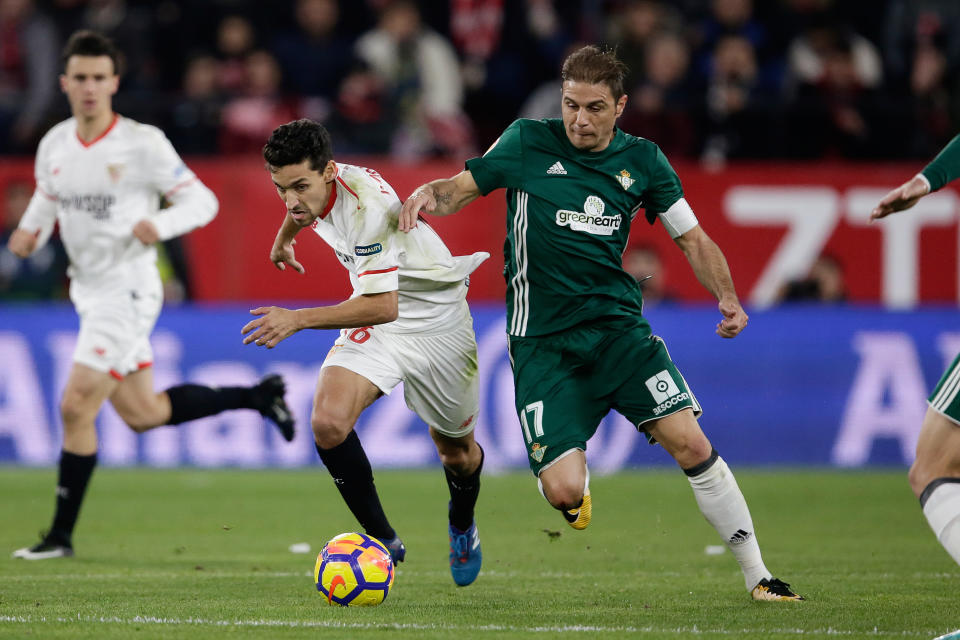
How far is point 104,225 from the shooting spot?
8.51 meters

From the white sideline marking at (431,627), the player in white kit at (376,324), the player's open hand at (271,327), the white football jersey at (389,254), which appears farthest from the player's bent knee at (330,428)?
the white sideline marking at (431,627)

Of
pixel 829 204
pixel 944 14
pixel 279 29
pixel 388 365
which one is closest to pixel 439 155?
pixel 279 29

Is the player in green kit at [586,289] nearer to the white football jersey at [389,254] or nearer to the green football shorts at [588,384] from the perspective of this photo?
the green football shorts at [588,384]

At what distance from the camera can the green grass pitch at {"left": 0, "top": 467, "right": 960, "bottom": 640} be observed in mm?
5801

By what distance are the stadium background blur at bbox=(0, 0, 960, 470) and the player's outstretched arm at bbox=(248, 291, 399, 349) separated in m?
6.24

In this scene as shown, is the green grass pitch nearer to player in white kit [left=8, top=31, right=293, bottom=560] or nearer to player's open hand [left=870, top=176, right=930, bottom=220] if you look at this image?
player in white kit [left=8, top=31, right=293, bottom=560]

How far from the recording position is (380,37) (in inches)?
602

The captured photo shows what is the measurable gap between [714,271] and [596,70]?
1095mm

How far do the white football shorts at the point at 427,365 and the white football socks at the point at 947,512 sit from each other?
2488 mm

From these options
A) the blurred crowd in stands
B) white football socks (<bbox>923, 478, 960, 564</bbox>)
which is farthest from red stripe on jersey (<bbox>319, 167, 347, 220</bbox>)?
the blurred crowd in stands

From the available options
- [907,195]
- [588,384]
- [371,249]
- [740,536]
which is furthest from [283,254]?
[907,195]

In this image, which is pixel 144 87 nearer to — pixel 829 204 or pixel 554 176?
pixel 829 204

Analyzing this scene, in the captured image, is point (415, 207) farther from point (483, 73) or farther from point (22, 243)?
point (483, 73)

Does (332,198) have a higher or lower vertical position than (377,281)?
higher
